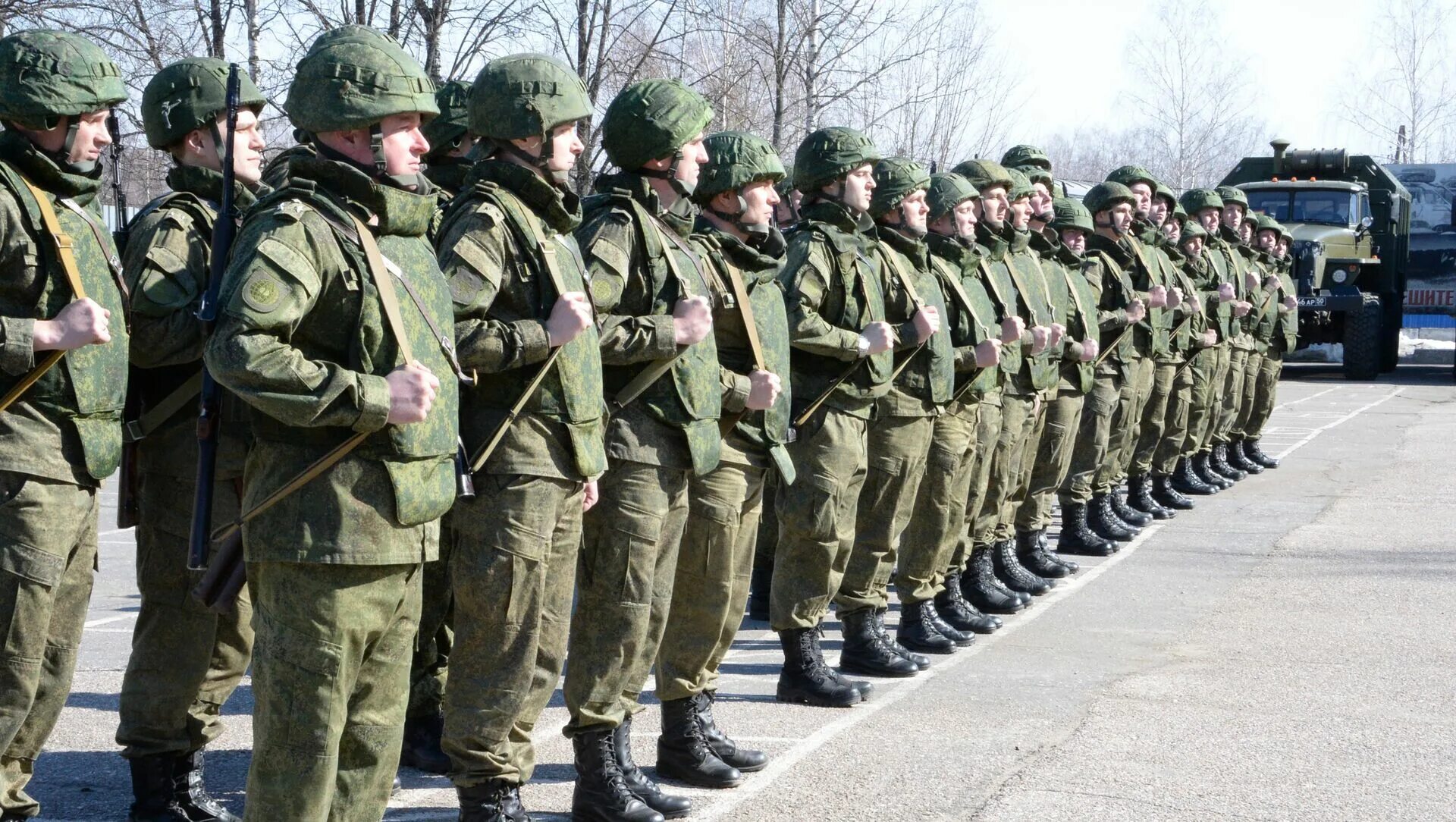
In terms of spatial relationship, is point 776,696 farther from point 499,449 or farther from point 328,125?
point 328,125

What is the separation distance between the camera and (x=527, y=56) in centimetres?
516

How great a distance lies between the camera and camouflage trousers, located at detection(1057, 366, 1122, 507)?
36.9ft

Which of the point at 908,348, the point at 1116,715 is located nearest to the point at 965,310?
the point at 908,348

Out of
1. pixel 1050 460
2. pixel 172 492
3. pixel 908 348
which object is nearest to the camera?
pixel 172 492

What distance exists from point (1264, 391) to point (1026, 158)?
5996mm

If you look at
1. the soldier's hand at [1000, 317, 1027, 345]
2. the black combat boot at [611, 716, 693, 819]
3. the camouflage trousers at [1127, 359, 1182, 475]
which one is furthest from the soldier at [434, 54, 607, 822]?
the camouflage trousers at [1127, 359, 1182, 475]

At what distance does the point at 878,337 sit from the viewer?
6.98 m

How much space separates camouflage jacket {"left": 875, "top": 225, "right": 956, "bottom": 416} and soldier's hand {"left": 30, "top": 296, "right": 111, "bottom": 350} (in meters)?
3.75

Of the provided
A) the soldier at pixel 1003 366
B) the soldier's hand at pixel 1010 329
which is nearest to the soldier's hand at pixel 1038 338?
the soldier at pixel 1003 366

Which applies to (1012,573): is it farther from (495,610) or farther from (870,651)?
(495,610)

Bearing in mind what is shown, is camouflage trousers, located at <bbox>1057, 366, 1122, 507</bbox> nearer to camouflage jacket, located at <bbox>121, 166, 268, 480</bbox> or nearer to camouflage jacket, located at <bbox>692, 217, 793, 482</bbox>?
camouflage jacket, located at <bbox>692, 217, 793, 482</bbox>

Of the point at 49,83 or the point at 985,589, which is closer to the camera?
the point at 49,83

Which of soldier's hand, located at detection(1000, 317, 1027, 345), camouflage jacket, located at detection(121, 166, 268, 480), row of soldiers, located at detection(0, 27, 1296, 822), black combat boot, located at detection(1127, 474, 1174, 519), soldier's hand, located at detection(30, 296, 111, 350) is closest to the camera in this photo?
row of soldiers, located at detection(0, 27, 1296, 822)

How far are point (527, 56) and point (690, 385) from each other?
1.11 metres
